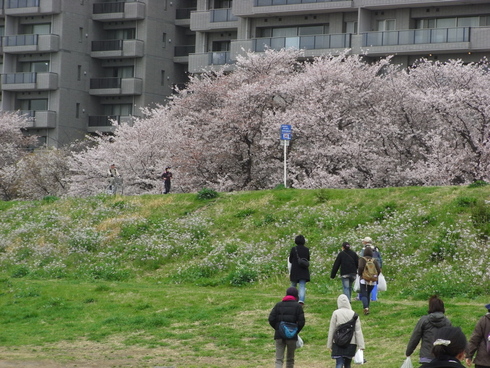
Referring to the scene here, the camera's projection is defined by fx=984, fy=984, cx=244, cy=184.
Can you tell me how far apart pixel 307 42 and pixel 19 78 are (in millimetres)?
26376

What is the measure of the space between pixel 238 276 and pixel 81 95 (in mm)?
48095

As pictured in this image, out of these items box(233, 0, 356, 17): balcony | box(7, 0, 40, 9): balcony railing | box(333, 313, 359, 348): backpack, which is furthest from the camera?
box(7, 0, 40, 9): balcony railing

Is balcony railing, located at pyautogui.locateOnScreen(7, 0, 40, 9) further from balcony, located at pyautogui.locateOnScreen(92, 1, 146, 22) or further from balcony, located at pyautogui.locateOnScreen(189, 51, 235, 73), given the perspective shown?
balcony, located at pyautogui.locateOnScreen(189, 51, 235, 73)

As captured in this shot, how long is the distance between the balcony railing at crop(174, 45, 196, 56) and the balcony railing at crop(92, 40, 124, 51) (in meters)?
4.56

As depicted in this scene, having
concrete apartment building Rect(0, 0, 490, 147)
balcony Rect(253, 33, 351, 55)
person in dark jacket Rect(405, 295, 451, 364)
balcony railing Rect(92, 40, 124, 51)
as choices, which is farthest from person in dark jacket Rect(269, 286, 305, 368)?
balcony railing Rect(92, 40, 124, 51)

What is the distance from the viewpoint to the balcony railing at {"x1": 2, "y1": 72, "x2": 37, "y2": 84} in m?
74.2

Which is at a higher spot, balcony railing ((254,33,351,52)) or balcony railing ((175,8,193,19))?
balcony railing ((175,8,193,19))

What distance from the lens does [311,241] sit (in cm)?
3219

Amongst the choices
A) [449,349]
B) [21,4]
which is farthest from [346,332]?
[21,4]

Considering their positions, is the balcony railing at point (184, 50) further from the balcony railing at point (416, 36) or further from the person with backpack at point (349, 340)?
the person with backpack at point (349, 340)

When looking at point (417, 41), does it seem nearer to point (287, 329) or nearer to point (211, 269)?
point (211, 269)

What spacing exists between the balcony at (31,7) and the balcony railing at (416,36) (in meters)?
27.8

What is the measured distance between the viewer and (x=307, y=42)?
58594mm

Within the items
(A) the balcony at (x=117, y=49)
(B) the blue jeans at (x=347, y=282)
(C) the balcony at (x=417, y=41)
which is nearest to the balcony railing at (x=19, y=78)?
(A) the balcony at (x=117, y=49)
